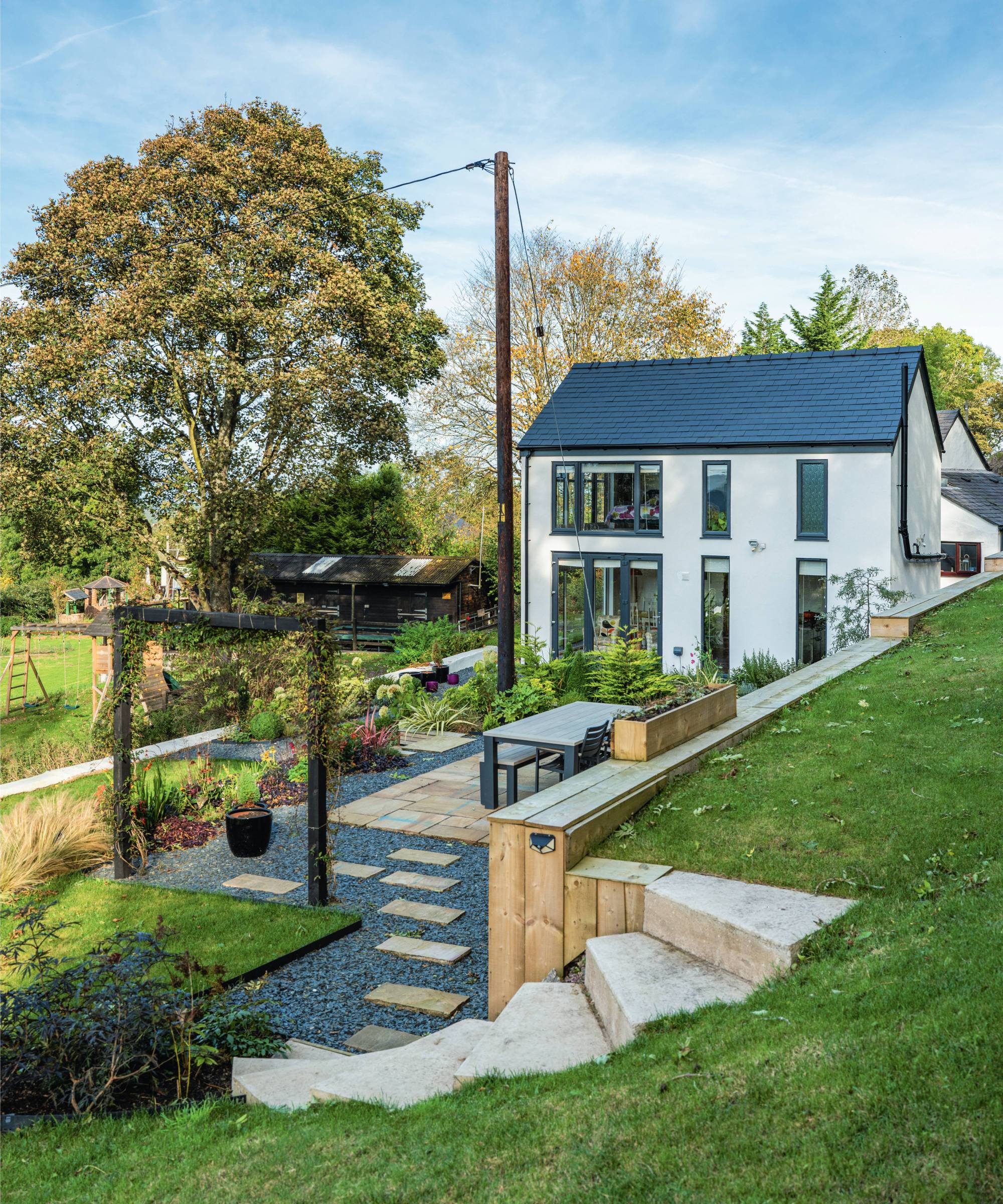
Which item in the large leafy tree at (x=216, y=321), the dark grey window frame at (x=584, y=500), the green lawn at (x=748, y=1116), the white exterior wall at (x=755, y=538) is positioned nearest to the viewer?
the green lawn at (x=748, y=1116)

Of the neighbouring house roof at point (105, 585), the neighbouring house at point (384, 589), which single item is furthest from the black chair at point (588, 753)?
the neighbouring house at point (384, 589)

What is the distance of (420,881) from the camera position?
804 cm

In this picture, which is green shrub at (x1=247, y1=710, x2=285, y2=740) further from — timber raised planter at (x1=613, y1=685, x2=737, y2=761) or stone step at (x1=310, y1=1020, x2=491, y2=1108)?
stone step at (x1=310, y1=1020, x2=491, y2=1108)

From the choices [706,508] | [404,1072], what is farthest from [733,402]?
[404,1072]

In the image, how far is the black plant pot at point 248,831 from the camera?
879 cm

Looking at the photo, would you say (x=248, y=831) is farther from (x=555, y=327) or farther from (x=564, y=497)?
(x=555, y=327)

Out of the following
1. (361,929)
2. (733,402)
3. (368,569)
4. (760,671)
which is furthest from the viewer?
(368,569)

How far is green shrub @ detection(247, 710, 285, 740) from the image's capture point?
13867 mm

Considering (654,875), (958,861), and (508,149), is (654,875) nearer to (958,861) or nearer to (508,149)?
(958,861)

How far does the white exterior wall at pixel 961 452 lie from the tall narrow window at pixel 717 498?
17.7 meters

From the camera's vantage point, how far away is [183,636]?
8.55 meters

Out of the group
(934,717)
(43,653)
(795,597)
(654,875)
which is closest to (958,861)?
(654,875)

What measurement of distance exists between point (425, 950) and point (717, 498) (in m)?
14.3

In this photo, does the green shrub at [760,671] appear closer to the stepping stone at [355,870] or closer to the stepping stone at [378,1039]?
the stepping stone at [355,870]
